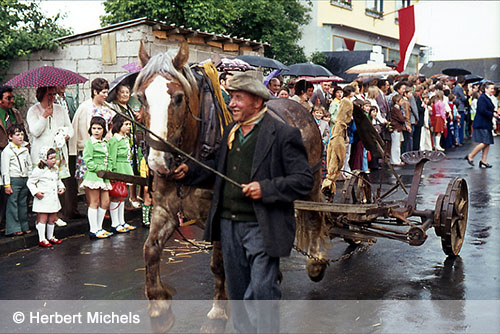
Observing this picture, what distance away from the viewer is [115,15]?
82.7 feet

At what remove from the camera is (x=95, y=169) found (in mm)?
8859

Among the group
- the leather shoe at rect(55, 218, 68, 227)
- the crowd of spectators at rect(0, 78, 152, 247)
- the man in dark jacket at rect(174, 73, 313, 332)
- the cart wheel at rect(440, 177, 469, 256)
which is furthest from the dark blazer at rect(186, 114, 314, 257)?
the leather shoe at rect(55, 218, 68, 227)

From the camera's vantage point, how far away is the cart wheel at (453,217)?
6.79m

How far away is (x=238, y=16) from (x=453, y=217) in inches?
844

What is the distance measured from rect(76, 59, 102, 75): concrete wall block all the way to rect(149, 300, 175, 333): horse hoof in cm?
991

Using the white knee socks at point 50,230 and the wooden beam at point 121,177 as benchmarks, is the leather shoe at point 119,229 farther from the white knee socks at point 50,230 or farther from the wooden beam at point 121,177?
the wooden beam at point 121,177

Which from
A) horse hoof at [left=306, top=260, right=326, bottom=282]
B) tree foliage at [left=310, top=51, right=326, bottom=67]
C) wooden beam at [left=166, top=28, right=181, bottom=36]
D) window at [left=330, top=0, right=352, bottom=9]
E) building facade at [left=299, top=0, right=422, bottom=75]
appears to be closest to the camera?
horse hoof at [left=306, top=260, right=326, bottom=282]

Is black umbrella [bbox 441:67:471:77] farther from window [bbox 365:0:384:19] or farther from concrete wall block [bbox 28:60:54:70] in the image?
concrete wall block [bbox 28:60:54:70]

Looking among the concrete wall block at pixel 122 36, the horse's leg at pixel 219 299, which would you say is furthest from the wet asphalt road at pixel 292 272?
the concrete wall block at pixel 122 36

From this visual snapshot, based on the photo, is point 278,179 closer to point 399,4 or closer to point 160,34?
point 160,34

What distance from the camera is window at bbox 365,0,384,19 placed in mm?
38844

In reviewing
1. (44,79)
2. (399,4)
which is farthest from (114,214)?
(399,4)

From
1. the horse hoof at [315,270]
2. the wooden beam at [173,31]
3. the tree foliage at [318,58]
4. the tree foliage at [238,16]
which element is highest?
the tree foliage at [238,16]

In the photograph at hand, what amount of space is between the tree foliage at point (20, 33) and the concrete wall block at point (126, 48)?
1455 mm
